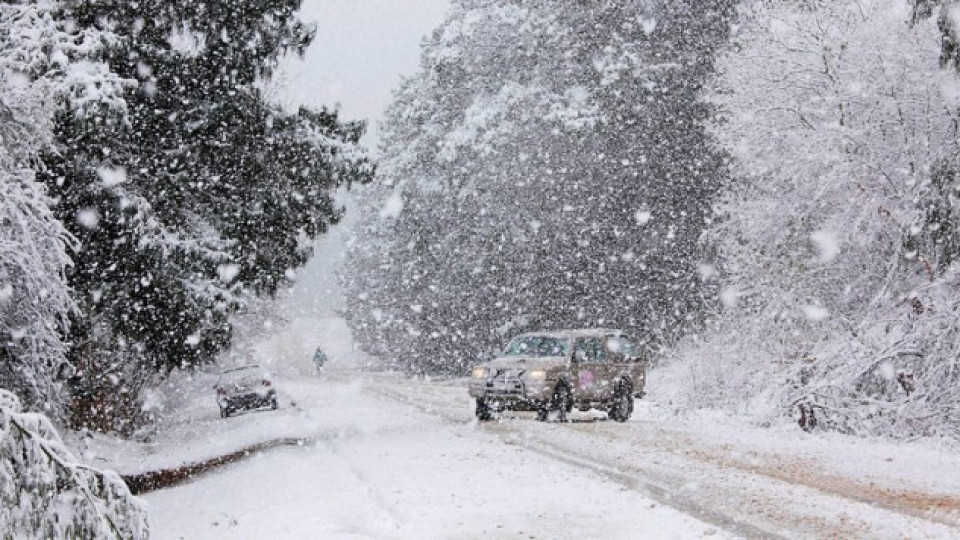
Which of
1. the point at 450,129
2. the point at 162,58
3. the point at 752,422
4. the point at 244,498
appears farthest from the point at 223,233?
the point at 450,129

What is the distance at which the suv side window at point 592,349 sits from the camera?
20422 millimetres

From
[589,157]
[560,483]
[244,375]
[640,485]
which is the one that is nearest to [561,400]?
[560,483]

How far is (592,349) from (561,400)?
59.4 inches

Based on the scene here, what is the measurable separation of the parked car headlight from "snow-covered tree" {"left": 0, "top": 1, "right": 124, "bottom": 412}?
10227mm

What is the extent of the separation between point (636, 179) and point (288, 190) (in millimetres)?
16372

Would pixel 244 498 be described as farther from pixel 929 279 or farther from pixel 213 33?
pixel 929 279

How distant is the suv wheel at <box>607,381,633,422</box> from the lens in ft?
67.7

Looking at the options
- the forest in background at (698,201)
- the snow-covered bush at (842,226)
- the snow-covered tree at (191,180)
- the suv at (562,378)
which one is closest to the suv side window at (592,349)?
the suv at (562,378)

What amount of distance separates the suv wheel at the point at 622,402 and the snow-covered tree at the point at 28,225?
1225cm

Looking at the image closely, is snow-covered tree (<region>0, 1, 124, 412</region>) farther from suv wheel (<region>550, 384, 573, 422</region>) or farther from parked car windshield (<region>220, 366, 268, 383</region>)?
parked car windshield (<region>220, 366, 268, 383</region>)

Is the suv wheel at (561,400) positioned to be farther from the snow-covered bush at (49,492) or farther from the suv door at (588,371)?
the snow-covered bush at (49,492)

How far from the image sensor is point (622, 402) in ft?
67.9

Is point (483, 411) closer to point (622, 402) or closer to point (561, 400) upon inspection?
point (561, 400)

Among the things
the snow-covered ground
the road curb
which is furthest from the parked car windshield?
the road curb
